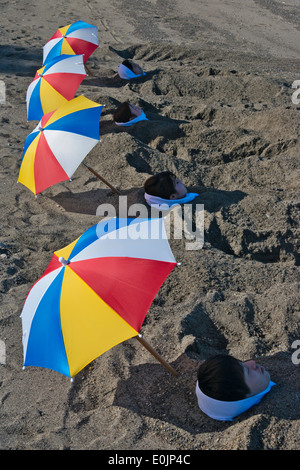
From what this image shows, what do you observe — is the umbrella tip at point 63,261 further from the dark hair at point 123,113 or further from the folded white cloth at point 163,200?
Answer: the dark hair at point 123,113

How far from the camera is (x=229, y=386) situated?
345 cm

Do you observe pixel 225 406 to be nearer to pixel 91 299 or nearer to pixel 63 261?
pixel 91 299

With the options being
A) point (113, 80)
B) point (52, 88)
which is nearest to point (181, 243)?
point (52, 88)

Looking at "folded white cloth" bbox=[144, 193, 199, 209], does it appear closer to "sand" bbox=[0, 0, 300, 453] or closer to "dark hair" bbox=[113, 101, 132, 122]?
"sand" bbox=[0, 0, 300, 453]

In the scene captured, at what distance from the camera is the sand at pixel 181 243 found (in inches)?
145

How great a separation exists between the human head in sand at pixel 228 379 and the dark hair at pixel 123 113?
5.34 meters

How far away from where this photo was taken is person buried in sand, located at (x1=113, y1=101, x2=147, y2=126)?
26.2ft

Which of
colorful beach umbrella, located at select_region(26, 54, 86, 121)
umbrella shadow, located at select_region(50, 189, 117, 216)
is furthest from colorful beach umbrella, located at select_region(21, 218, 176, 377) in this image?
colorful beach umbrella, located at select_region(26, 54, 86, 121)

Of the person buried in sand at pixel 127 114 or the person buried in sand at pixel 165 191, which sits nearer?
the person buried in sand at pixel 165 191

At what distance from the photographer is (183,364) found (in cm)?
413

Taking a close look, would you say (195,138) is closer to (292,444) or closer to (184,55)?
(184,55)

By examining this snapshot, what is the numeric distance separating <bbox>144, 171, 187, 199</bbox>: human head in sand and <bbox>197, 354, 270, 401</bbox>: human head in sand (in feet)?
9.14

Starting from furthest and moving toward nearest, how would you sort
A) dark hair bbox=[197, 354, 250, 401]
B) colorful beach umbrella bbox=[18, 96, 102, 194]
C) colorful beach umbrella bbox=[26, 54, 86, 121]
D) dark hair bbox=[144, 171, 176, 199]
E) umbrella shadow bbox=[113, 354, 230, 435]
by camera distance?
1. colorful beach umbrella bbox=[26, 54, 86, 121]
2. dark hair bbox=[144, 171, 176, 199]
3. colorful beach umbrella bbox=[18, 96, 102, 194]
4. umbrella shadow bbox=[113, 354, 230, 435]
5. dark hair bbox=[197, 354, 250, 401]

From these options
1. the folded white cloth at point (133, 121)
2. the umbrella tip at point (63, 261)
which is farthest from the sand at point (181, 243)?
the umbrella tip at point (63, 261)
